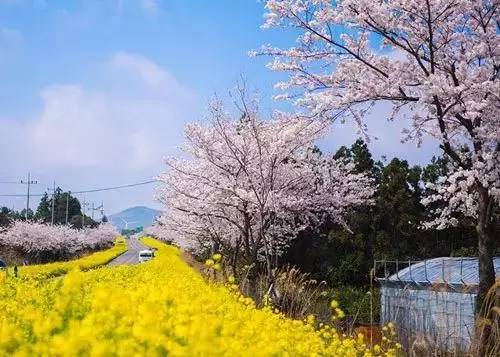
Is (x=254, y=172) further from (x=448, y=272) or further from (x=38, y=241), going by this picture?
(x=38, y=241)

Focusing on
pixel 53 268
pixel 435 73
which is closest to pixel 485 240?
pixel 435 73

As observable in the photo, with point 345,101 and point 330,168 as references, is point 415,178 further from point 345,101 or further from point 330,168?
point 345,101

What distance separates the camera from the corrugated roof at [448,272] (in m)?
14.8

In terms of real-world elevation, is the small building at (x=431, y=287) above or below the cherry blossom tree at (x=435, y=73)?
below

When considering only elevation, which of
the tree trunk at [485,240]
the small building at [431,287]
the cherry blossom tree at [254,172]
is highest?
the cherry blossom tree at [254,172]

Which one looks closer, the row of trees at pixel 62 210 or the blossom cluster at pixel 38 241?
the blossom cluster at pixel 38 241

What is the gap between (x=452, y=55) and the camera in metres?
9.47

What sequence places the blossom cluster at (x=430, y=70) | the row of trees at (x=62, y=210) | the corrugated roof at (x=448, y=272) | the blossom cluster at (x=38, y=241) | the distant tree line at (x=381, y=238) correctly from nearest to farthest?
the blossom cluster at (x=430, y=70)
the corrugated roof at (x=448, y=272)
the distant tree line at (x=381, y=238)
the blossom cluster at (x=38, y=241)
the row of trees at (x=62, y=210)

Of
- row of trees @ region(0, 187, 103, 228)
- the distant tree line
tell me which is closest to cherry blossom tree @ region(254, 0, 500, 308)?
the distant tree line

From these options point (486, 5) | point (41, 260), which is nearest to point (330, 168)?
point (486, 5)

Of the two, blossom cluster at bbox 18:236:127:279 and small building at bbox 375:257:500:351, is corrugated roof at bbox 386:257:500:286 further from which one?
blossom cluster at bbox 18:236:127:279

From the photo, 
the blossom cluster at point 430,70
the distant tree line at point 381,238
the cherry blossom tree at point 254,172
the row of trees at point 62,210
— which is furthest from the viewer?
the row of trees at point 62,210

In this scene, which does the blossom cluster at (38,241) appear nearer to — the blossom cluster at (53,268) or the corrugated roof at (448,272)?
the blossom cluster at (53,268)

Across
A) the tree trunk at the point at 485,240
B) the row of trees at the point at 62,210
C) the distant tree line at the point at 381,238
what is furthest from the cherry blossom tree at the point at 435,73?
the row of trees at the point at 62,210
